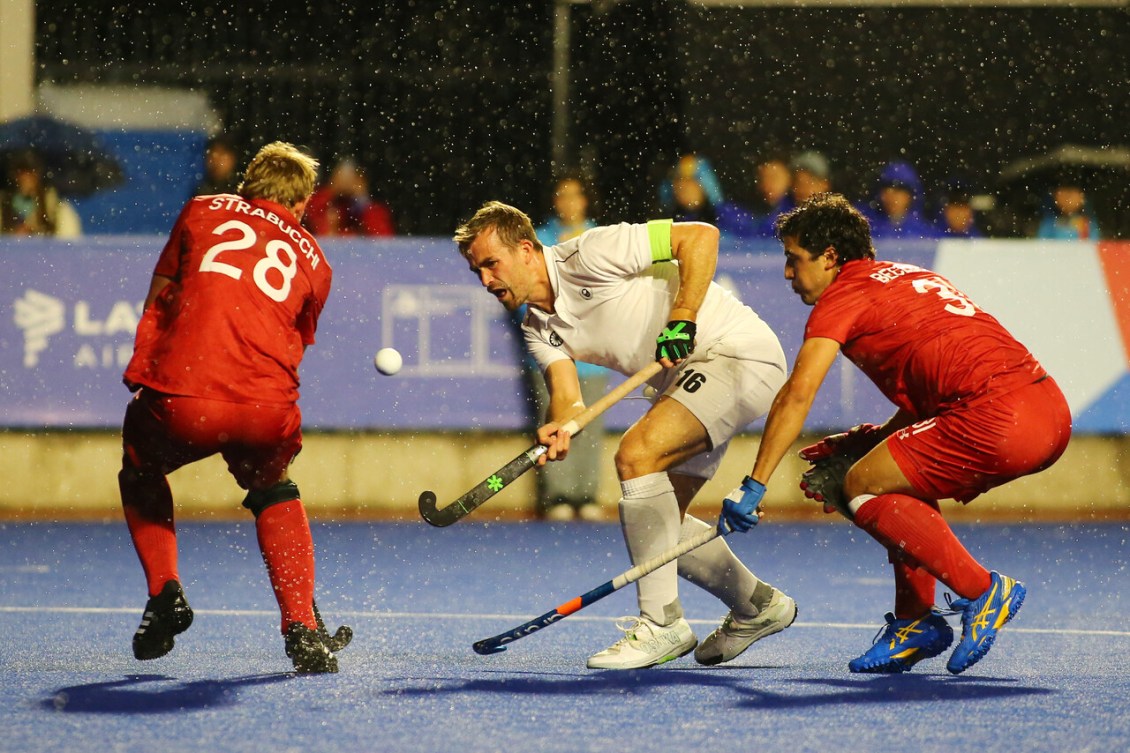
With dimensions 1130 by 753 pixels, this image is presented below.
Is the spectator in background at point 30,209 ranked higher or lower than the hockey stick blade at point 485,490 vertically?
higher

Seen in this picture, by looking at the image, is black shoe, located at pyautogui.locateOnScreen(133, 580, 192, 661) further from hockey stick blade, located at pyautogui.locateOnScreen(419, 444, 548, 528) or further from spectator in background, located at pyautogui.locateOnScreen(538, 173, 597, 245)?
spectator in background, located at pyautogui.locateOnScreen(538, 173, 597, 245)

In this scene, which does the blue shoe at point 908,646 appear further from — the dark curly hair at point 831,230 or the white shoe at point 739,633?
the dark curly hair at point 831,230

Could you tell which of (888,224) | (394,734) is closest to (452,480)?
(888,224)

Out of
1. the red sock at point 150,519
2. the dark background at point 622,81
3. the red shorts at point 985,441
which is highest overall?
the dark background at point 622,81

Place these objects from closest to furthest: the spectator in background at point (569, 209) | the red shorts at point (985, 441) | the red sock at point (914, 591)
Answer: the red shorts at point (985, 441) < the red sock at point (914, 591) < the spectator in background at point (569, 209)

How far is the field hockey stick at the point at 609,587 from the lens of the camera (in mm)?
5387

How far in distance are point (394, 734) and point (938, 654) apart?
198 cm

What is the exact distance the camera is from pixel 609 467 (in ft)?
34.9

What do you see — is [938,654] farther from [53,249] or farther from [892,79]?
[892,79]

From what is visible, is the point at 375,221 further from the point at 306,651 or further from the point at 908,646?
the point at 908,646

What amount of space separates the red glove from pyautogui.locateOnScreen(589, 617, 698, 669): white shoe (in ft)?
2.30

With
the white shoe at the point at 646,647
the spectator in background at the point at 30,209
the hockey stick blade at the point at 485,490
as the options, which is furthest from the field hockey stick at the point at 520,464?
the spectator in background at the point at 30,209

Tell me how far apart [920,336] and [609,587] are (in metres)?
1.25

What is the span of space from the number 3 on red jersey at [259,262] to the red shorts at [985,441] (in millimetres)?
1928
